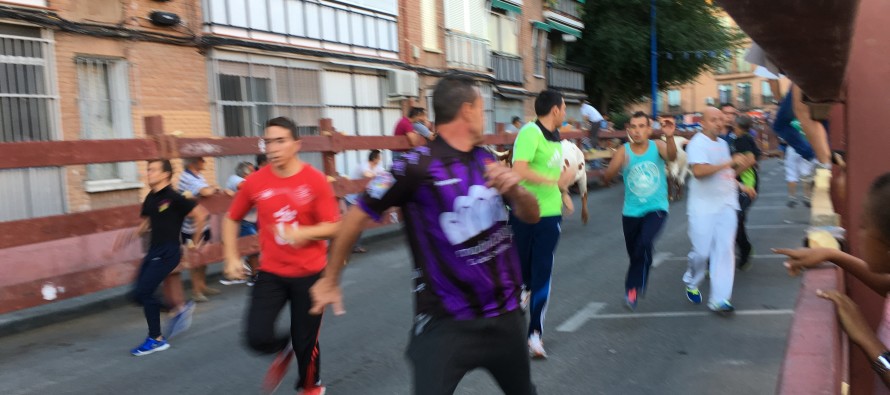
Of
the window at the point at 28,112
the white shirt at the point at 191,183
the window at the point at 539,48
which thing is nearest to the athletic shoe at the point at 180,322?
the white shirt at the point at 191,183

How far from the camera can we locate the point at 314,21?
65.2 ft

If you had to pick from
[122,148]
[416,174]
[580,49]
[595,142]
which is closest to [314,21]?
[595,142]

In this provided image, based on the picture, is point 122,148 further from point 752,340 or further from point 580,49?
point 580,49

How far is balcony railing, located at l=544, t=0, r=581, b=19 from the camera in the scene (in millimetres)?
35188

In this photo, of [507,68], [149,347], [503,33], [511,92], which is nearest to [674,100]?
[511,92]

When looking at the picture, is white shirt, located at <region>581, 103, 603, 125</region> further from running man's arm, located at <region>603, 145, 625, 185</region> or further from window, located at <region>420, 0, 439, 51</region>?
running man's arm, located at <region>603, 145, 625, 185</region>

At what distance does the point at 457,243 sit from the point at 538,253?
2.84m

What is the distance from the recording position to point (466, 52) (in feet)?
90.6

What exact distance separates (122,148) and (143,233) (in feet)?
6.04

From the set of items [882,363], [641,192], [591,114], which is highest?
[591,114]

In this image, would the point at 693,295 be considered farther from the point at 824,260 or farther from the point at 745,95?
the point at 745,95

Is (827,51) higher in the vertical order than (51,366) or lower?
higher

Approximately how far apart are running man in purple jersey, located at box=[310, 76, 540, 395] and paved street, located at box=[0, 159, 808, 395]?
215 centimetres

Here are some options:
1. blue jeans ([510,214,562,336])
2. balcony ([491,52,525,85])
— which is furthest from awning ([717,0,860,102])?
balcony ([491,52,525,85])
